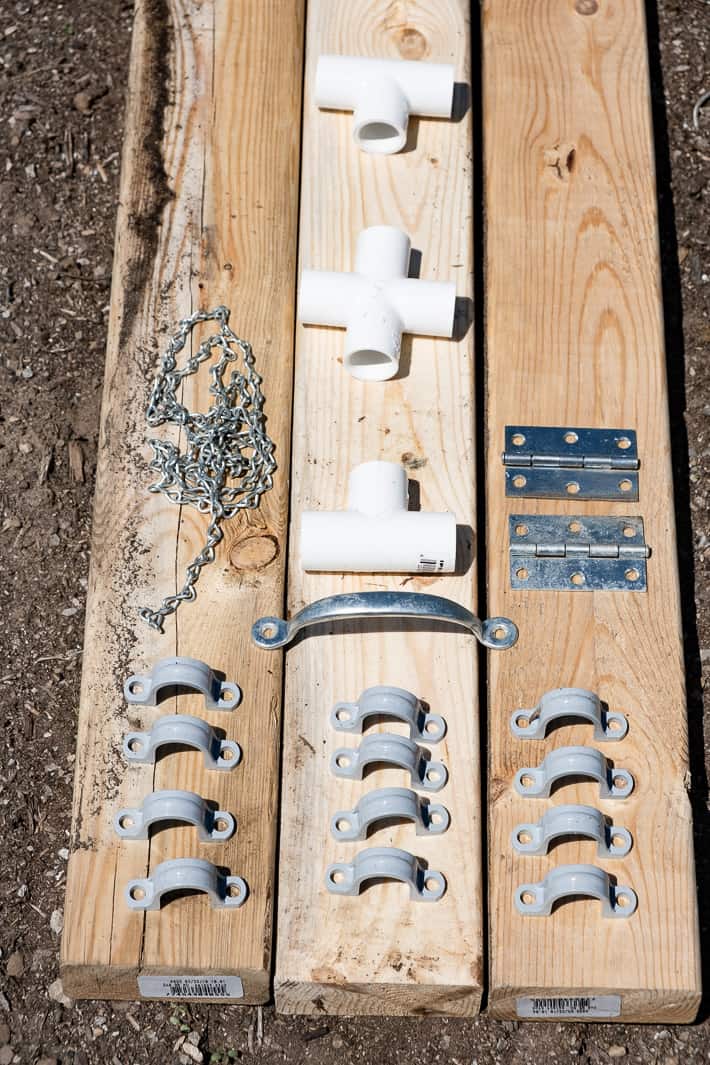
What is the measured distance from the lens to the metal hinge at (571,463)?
3.12 m

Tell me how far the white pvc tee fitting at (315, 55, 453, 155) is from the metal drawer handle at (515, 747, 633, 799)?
1.74 m

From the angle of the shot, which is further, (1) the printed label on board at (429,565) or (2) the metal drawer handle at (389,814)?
(1) the printed label on board at (429,565)

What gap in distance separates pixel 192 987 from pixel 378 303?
64.8 inches

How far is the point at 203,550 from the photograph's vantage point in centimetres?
302

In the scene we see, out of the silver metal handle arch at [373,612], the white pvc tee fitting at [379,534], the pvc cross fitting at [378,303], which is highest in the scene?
the pvc cross fitting at [378,303]

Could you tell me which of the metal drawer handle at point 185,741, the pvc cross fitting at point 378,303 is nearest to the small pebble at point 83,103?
the pvc cross fitting at point 378,303

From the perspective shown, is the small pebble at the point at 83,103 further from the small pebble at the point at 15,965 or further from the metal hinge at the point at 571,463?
the small pebble at the point at 15,965

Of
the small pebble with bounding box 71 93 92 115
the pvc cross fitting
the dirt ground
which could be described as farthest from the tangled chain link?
the small pebble with bounding box 71 93 92 115

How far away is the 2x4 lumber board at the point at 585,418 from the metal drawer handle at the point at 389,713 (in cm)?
16

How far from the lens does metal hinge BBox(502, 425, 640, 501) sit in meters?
3.12

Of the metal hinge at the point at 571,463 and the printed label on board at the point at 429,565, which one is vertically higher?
the metal hinge at the point at 571,463

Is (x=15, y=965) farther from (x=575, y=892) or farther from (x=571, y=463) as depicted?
(x=571, y=463)

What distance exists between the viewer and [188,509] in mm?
3096

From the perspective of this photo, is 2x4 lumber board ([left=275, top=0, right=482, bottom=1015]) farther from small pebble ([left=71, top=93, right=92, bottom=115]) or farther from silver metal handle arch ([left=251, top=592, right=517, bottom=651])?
small pebble ([left=71, top=93, right=92, bottom=115])
